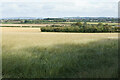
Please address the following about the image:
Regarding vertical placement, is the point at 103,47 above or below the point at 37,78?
above

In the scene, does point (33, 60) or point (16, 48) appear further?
point (16, 48)

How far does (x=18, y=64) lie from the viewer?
11.3 ft

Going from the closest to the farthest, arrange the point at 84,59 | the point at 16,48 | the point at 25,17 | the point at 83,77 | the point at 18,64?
the point at 83,77
the point at 18,64
the point at 84,59
the point at 16,48
the point at 25,17

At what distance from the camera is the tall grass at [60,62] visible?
319 centimetres

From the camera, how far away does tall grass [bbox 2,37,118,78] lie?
319 centimetres

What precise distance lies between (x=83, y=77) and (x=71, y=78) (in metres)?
0.26

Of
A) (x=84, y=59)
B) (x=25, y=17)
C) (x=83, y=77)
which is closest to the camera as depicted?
(x=83, y=77)

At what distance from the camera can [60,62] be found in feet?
11.6

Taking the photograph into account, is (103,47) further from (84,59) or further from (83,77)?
(83,77)

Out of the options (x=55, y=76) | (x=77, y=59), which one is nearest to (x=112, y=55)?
(x=77, y=59)

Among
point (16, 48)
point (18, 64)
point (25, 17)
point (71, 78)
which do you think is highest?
point (25, 17)

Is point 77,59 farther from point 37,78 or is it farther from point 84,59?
point 37,78

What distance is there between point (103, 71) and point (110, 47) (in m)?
1.49

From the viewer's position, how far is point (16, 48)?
425 centimetres
